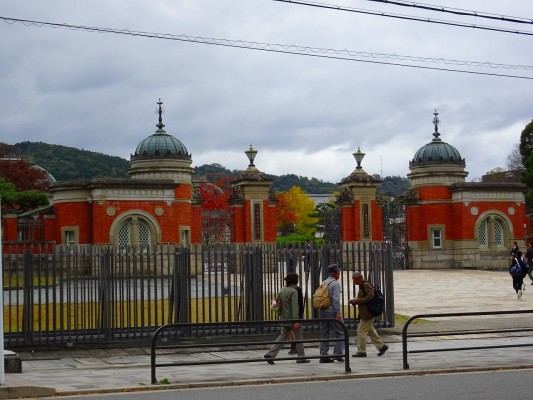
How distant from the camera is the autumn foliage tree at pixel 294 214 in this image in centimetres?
8838

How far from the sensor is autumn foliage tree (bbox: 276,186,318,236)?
88375 millimetres

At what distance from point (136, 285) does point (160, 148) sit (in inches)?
990

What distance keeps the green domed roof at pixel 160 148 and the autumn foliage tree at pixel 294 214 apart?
4306cm

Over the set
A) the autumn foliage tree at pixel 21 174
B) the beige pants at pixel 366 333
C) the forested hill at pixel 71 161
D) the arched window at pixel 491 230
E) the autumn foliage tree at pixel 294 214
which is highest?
the forested hill at pixel 71 161

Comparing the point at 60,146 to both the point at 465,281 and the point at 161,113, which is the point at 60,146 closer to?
the point at 161,113

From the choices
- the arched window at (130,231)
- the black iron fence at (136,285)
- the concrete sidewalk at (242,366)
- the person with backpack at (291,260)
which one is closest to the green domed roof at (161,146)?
the arched window at (130,231)

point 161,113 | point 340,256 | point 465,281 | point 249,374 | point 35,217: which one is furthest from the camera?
point 161,113

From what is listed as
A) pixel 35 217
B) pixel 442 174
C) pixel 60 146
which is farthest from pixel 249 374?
pixel 60 146

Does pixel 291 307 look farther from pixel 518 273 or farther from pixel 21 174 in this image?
pixel 21 174

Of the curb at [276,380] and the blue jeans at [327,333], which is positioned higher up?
the blue jeans at [327,333]

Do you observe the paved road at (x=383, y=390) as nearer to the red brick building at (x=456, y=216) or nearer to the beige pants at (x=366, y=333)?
the beige pants at (x=366, y=333)

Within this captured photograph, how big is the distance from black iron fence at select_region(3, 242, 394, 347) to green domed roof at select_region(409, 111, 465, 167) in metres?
28.1

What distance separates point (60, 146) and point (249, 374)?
8864cm

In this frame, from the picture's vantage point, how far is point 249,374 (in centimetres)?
1461
